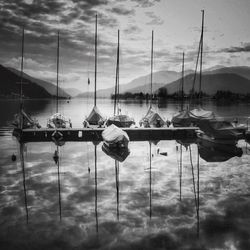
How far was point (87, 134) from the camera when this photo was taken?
30594 millimetres

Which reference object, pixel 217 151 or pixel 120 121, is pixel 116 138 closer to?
pixel 217 151

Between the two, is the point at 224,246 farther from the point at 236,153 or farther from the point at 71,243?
the point at 236,153

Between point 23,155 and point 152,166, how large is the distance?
10.7 metres

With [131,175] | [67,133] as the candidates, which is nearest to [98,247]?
[131,175]

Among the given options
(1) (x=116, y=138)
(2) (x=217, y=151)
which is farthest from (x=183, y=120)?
(1) (x=116, y=138)

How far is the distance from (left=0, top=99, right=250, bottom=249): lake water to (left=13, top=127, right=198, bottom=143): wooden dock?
9.52 metres

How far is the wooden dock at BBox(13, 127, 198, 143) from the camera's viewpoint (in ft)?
95.2

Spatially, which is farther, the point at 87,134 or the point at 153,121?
the point at 153,121

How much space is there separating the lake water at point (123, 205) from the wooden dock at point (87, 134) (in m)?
9.52

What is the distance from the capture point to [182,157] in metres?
20.9

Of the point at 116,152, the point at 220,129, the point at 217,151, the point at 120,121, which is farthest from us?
the point at 120,121

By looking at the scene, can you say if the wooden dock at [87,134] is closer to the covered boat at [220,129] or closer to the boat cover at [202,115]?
the boat cover at [202,115]

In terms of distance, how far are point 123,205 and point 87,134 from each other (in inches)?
786

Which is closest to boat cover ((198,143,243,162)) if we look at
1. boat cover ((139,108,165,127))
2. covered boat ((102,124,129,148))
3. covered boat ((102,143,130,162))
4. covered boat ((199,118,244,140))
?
covered boat ((199,118,244,140))
